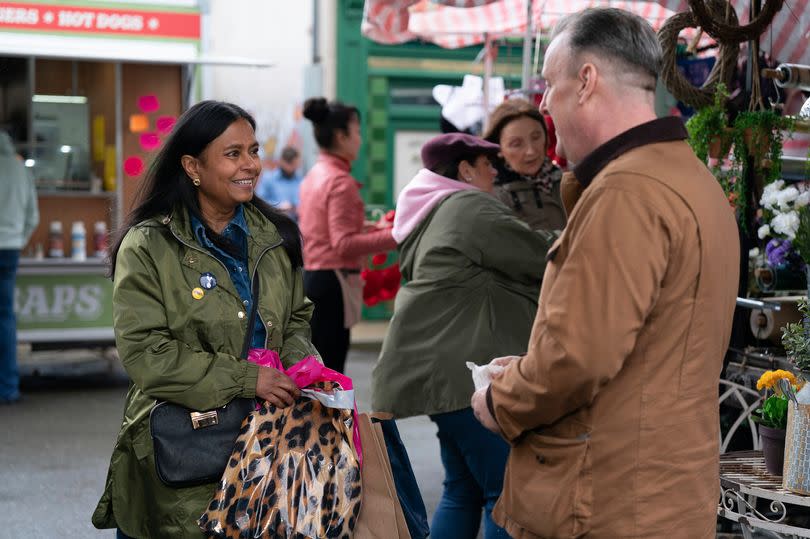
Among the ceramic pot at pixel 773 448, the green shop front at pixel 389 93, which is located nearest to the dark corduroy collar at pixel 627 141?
the ceramic pot at pixel 773 448

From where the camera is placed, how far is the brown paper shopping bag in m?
2.92

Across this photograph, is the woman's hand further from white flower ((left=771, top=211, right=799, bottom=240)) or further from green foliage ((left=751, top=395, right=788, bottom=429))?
white flower ((left=771, top=211, right=799, bottom=240))

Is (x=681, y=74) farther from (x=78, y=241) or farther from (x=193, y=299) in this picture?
(x=78, y=241)

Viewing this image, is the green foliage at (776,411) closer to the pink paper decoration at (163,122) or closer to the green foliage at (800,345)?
the green foliage at (800,345)

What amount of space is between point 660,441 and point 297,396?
113 cm

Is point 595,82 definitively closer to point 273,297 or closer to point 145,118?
point 273,297

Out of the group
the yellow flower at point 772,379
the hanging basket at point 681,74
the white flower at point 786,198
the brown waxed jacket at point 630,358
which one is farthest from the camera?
the hanging basket at point 681,74

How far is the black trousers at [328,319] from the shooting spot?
615 cm

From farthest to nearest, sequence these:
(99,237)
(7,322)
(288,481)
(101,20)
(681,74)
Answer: (101,20) → (99,237) → (7,322) → (681,74) → (288,481)

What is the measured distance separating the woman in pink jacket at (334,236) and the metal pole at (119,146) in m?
4.14

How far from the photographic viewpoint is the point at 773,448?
358 cm

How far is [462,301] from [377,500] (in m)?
1.09

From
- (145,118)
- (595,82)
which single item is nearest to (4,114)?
(145,118)

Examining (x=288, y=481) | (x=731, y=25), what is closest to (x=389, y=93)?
(x=731, y=25)
